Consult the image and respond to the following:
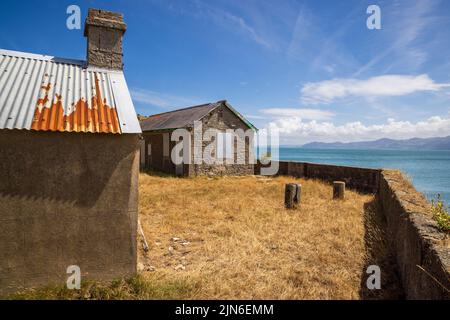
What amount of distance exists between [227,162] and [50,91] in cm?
1533

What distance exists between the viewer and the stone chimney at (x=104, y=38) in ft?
20.7

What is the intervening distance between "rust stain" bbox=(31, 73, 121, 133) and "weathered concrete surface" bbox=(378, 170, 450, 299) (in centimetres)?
477

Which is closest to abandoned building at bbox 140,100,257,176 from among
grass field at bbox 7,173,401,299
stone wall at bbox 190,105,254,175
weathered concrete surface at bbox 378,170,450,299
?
stone wall at bbox 190,105,254,175

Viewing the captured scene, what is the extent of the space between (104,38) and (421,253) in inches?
283

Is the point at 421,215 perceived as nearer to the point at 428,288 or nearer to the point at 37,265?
the point at 428,288

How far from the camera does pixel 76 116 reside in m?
4.80

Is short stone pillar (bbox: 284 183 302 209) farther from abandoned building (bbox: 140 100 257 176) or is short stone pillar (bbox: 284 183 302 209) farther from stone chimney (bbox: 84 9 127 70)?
abandoned building (bbox: 140 100 257 176)

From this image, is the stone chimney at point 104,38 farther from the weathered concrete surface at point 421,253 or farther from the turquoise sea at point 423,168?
the turquoise sea at point 423,168

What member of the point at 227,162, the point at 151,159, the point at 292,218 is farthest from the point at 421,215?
the point at 151,159

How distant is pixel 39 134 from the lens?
4.50 m

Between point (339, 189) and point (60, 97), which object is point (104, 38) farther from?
point (339, 189)

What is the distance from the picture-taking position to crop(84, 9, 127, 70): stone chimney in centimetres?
631

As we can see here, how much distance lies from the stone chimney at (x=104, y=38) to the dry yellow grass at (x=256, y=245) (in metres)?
4.47
